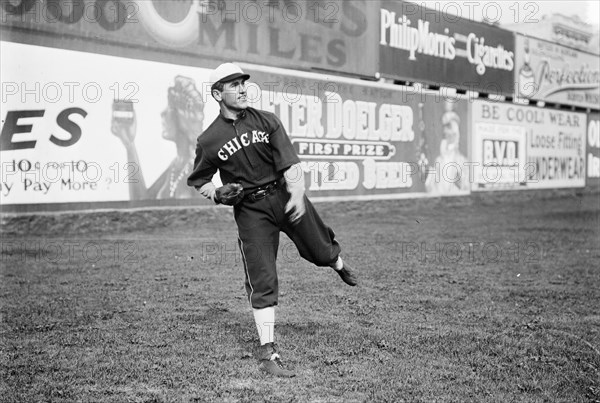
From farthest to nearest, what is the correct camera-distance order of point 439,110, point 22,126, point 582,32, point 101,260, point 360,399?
point 582,32 → point 439,110 → point 22,126 → point 101,260 → point 360,399

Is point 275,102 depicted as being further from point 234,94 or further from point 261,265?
point 261,265

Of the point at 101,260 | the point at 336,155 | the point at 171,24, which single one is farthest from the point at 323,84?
the point at 101,260

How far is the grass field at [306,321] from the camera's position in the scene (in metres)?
4.30

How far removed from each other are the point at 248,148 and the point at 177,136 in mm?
10839

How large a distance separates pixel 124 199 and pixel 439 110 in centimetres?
1280

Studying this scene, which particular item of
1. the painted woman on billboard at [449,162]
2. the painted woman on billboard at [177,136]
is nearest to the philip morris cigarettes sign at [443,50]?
the painted woman on billboard at [449,162]

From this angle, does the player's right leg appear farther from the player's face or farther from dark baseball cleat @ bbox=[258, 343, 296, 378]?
the player's face

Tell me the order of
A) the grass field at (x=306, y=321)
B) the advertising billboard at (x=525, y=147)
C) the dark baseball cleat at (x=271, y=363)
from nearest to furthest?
the grass field at (x=306, y=321) → the dark baseball cleat at (x=271, y=363) → the advertising billboard at (x=525, y=147)

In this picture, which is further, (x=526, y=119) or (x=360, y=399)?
(x=526, y=119)

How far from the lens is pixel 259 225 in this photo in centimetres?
493

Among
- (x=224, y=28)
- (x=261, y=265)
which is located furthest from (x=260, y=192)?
(x=224, y=28)

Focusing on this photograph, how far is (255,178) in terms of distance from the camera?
4.95 metres

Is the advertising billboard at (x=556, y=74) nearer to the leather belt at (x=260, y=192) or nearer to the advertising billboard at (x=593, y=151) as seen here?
the advertising billboard at (x=593, y=151)

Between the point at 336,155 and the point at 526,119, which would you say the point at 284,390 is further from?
the point at 526,119
